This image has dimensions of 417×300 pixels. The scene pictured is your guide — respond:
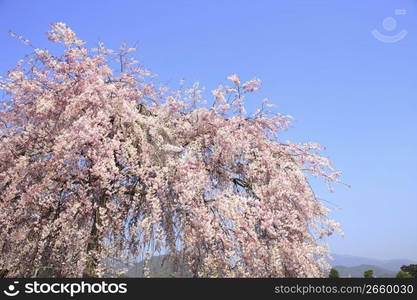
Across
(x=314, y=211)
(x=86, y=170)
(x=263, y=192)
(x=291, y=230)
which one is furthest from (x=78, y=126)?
(x=314, y=211)

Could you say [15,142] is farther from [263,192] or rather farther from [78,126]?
[263,192]

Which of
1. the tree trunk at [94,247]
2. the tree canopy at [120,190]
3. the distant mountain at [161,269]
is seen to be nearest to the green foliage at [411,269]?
the tree canopy at [120,190]

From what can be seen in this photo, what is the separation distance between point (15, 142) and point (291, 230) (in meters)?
6.34

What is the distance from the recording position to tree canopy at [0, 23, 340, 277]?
25.3 feet

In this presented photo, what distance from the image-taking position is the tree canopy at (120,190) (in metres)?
7.71

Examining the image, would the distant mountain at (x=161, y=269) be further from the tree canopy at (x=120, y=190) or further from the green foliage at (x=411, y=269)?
the green foliage at (x=411, y=269)

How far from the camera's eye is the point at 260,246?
7953 mm

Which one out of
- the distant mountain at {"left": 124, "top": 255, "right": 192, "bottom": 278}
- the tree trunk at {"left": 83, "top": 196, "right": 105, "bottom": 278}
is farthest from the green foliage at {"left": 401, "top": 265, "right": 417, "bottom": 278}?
the tree trunk at {"left": 83, "top": 196, "right": 105, "bottom": 278}

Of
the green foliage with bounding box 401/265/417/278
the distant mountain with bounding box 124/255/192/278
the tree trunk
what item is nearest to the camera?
the distant mountain with bounding box 124/255/192/278

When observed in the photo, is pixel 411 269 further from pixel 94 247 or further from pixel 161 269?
pixel 94 247

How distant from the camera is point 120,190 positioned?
8.11 m

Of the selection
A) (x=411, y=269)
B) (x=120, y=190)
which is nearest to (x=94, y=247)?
(x=120, y=190)

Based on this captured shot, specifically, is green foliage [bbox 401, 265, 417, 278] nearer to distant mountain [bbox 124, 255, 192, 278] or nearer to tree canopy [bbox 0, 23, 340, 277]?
tree canopy [bbox 0, 23, 340, 277]

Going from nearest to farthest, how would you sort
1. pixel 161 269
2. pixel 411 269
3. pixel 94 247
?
pixel 94 247 → pixel 161 269 → pixel 411 269
